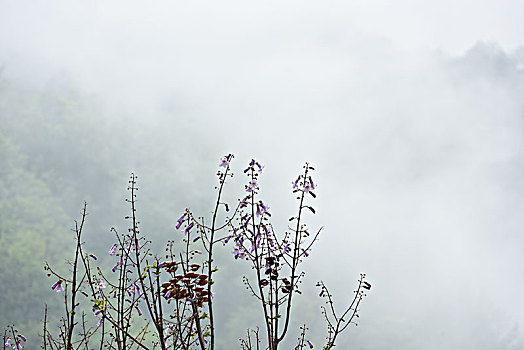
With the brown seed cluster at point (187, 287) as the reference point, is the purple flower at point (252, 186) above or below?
above

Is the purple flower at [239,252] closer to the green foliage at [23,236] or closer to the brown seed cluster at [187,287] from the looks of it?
the brown seed cluster at [187,287]

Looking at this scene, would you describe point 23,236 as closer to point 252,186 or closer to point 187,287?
point 252,186

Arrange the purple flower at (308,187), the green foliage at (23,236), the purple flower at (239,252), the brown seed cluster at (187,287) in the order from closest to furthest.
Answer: the brown seed cluster at (187,287), the purple flower at (239,252), the purple flower at (308,187), the green foliage at (23,236)

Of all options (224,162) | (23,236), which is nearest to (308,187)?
(224,162)

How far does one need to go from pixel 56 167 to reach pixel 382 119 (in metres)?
30.6

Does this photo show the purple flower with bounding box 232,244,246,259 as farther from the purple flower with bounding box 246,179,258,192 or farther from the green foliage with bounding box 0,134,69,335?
the green foliage with bounding box 0,134,69,335

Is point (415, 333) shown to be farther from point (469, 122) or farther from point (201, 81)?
point (201, 81)

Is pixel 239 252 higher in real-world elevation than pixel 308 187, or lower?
lower

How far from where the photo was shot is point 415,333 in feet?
91.2

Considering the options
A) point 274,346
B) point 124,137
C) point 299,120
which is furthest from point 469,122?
point 274,346

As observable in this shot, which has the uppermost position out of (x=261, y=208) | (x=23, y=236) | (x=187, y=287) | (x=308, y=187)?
(x=23, y=236)

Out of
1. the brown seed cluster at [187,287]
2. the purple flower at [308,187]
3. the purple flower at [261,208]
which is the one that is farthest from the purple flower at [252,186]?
the brown seed cluster at [187,287]

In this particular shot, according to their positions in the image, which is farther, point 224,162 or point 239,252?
point 224,162

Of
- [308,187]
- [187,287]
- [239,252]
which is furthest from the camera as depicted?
[308,187]
